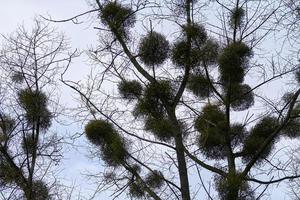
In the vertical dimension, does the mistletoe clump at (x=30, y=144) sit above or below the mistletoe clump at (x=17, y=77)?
below

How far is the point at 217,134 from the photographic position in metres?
7.49

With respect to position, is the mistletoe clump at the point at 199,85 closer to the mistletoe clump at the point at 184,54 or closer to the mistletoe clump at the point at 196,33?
the mistletoe clump at the point at 184,54

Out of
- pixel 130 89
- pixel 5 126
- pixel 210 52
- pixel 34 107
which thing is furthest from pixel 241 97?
pixel 5 126

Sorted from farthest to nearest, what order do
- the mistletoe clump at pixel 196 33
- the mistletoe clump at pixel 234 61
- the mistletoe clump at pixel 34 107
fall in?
the mistletoe clump at pixel 34 107, the mistletoe clump at pixel 196 33, the mistletoe clump at pixel 234 61

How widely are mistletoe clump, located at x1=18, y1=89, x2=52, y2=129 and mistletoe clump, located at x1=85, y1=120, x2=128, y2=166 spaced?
0.75m

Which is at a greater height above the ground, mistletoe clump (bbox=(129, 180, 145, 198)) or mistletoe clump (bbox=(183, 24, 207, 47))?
mistletoe clump (bbox=(183, 24, 207, 47))

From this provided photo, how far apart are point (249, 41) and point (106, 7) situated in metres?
1.58

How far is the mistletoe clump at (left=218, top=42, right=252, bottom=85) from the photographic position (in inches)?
274

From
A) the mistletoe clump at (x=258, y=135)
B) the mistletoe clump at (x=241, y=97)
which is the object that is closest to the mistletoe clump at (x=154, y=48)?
the mistletoe clump at (x=241, y=97)

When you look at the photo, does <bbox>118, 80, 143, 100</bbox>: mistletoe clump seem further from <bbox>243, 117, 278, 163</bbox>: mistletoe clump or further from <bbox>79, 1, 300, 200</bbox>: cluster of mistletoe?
<bbox>243, 117, 278, 163</bbox>: mistletoe clump

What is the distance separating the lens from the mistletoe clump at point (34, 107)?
775cm

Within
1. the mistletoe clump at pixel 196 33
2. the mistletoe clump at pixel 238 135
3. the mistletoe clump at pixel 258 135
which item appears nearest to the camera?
the mistletoe clump at pixel 196 33

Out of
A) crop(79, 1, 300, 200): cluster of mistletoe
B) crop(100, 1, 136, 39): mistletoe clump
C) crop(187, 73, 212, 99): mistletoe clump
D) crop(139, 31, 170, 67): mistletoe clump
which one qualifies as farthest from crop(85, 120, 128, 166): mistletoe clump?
crop(100, 1, 136, 39): mistletoe clump

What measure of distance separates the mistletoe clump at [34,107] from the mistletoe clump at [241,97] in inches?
80.6
